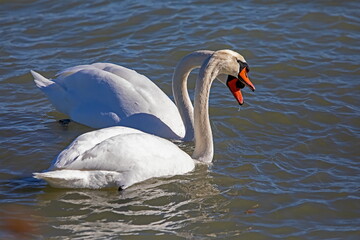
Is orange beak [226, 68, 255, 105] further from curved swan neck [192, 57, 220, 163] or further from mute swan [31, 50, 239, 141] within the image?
mute swan [31, 50, 239, 141]

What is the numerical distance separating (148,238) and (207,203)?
Result: 2.98 feet

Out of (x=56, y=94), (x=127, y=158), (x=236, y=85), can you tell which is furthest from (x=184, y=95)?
(x=127, y=158)

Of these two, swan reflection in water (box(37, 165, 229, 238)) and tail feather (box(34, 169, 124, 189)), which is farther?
tail feather (box(34, 169, 124, 189))

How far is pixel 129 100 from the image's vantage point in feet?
27.6

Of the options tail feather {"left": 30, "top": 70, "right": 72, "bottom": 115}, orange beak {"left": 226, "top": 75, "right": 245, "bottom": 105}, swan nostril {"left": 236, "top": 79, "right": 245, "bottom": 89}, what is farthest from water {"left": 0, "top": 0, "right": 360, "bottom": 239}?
swan nostril {"left": 236, "top": 79, "right": 245, "bottom": 89}

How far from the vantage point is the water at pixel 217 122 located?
6.53 m

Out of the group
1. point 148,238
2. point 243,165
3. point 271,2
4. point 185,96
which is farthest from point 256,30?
point 148,238

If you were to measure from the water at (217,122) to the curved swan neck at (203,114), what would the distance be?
20 cm

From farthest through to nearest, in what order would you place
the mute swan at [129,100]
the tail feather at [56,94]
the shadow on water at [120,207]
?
the tail feather at [56,94]
the mute swan at [129,100]
the shadow on water at [120,207]

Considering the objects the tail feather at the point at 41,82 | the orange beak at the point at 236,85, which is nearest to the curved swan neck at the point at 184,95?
the orange beak at the point at 236,85

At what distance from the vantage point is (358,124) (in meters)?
8.55

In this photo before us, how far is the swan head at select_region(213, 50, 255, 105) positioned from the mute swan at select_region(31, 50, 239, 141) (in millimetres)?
311

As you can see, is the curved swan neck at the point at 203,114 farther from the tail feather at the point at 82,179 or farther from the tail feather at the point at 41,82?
the tail feather at the point at 41,82

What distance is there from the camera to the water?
6.53 m
